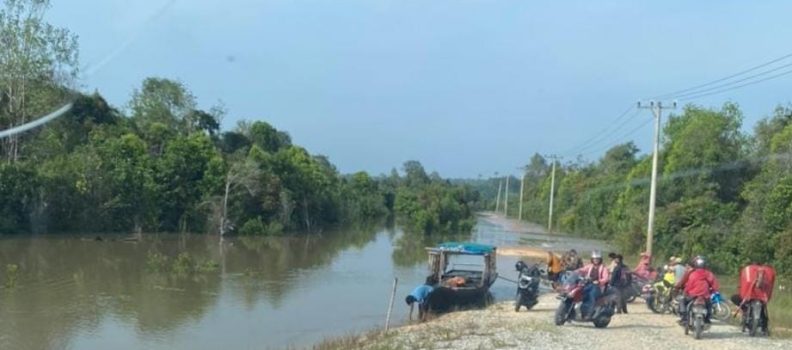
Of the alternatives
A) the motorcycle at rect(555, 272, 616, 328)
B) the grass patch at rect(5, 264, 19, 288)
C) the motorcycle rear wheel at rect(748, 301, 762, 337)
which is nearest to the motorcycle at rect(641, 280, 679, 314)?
the motorcycle at rect(555, 272, 616, 328)

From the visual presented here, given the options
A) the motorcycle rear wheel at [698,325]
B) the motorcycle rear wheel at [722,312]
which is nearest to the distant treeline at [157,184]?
the motorcycle rear wheel at [722,312]

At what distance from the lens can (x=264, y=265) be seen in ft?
119

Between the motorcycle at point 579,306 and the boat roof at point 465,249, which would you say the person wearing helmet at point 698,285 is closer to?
the motorcycle at point 579,306

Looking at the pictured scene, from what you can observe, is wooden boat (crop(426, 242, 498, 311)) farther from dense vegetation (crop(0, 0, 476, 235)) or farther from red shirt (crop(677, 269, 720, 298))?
dense vegetation (crop(0, 0, 476, 235))

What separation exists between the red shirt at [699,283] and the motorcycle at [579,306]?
1.40 meters

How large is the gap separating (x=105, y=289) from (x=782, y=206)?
2015 centimetres

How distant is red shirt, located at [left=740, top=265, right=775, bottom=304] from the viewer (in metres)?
15.2

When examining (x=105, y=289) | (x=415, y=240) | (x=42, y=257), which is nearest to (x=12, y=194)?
(x=42, y=257)

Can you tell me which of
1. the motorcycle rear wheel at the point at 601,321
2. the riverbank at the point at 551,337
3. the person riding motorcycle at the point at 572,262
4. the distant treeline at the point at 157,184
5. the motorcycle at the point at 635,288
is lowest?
the riverbank at the point at 551,337

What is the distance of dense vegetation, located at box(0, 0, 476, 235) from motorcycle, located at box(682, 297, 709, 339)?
3534cm

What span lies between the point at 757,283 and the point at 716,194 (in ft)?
85.3

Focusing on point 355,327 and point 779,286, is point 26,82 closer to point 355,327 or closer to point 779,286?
point 355,327

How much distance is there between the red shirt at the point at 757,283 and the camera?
15.2 m

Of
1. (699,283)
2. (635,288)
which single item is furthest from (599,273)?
(635,288)
